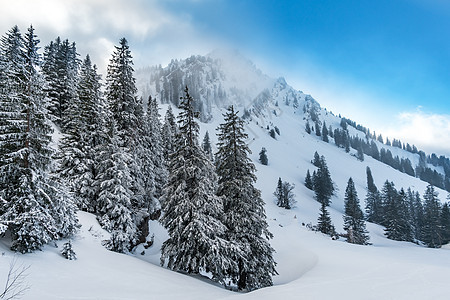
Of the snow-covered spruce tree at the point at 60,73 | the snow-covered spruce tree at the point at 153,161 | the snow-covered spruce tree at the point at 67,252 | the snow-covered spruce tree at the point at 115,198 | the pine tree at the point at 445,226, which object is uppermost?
the snow-covered spruce tree at the point at 60,73

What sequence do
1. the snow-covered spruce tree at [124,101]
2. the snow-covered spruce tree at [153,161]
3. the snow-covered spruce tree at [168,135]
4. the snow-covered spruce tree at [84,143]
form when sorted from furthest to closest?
the snow-covered spruce tree at [168,135], the snow-covered spruce tree at [153,161], the snow-covered spruce tree at [124,101], the snow-covered spruce tree at [84,143]

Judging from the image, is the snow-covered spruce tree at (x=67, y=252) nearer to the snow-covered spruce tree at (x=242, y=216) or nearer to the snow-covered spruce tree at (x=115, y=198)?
the snow-covered spruce tree at (x=115, y=198)

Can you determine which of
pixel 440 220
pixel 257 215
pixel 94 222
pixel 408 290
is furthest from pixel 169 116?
pixel 440 220

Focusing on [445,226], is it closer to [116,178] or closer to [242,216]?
[242,216]

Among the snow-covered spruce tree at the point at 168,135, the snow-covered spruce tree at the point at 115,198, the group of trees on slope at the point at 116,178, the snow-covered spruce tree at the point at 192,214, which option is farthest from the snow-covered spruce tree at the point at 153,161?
the snow-covered spruce tree at the point at 192,214

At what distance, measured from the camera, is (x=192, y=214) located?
1513cm

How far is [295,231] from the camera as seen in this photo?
37625 millimetres

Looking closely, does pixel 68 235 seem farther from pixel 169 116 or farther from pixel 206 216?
pixel 169 116

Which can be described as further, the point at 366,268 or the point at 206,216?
the point at 206,216

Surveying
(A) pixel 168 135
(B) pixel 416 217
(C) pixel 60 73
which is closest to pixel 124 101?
(A) pixel 168 135

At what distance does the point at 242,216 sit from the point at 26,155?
12210 millimetres

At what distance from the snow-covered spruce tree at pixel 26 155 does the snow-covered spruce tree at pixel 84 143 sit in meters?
8.17

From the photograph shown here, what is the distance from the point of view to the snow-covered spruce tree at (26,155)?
9.60 metres

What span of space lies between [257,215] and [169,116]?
30971 millimetres
